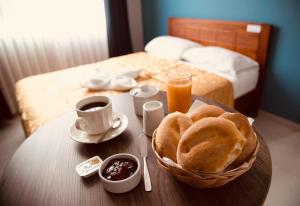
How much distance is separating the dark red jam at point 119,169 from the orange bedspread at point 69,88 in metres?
0.83

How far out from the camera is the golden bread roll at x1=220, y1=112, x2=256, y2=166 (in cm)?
55

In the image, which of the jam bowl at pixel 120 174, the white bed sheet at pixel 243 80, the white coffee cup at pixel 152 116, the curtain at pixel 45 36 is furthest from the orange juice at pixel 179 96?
the curtain at pixel 45 36

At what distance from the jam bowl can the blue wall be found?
1861 mm

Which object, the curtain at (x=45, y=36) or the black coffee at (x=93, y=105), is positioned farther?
the curtain at (x=45, y=36)

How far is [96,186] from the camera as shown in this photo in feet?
2.06

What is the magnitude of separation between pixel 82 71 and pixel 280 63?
1.89 metres

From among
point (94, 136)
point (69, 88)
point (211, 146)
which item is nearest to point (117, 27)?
point (69, 88)

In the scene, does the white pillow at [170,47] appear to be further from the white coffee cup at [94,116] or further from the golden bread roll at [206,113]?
the golden bread roll at [206,113]

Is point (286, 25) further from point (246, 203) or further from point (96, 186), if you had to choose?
point (96, 186)

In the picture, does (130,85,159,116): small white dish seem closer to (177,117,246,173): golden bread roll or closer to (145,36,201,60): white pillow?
(177,117,246,173): golden bread roll

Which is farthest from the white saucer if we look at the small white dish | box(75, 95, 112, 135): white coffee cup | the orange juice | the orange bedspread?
the orange bedspread

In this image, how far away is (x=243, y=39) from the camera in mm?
2123

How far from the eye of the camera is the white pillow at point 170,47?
7.88ft

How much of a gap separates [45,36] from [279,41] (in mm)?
2598
